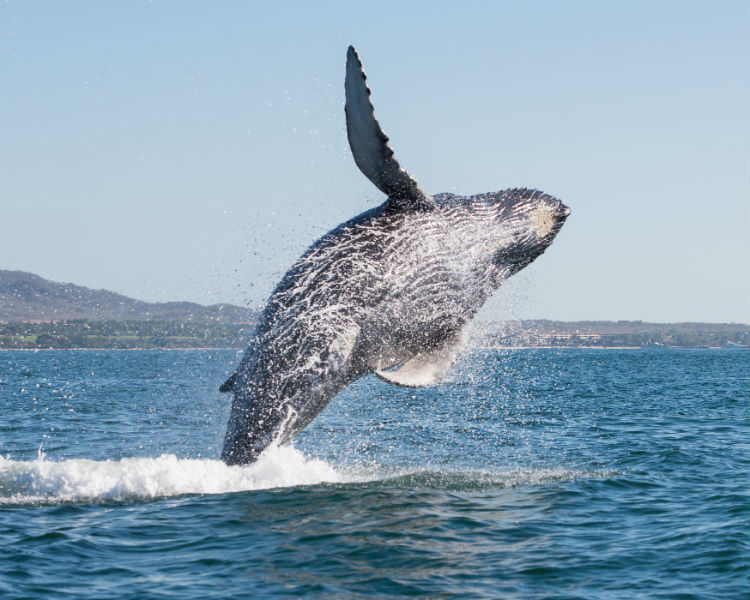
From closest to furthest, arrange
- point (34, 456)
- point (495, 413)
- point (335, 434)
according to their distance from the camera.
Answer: point (34, 456) < point (335, 434) < point (495, 413)

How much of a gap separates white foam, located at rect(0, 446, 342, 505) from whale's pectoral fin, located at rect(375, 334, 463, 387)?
205 centimetres

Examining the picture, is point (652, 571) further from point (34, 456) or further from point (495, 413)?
point (495, 413)

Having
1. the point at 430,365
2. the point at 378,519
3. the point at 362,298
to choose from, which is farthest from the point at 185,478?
the point at 362,298

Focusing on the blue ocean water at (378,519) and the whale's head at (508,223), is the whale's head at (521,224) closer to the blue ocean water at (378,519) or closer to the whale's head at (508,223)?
the whale's head at (508,223)

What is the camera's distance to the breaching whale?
31.7 feet

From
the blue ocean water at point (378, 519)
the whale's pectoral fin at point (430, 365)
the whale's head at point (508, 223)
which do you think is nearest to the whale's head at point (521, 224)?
the whale's head at point (508, 223)

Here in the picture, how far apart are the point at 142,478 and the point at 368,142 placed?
595 centimetres

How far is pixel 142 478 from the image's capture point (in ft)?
40.5

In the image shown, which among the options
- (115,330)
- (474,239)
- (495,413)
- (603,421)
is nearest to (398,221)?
(474,239)

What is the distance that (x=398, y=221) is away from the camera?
1051 cm

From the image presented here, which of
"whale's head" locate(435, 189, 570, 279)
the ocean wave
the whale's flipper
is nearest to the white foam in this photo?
the ocean wave

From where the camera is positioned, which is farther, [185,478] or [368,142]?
[185,478]

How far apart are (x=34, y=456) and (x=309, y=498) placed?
8306mm

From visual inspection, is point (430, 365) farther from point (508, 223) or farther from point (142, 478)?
point (142, 478)
